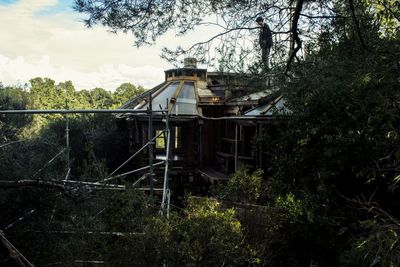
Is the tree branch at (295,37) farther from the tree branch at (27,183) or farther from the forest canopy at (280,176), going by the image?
the tree branch at (27,183)

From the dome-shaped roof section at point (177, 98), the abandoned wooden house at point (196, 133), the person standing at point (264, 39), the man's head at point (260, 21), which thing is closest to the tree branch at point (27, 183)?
the person standing at point (264, 39)

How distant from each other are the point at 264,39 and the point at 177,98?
8.27 m

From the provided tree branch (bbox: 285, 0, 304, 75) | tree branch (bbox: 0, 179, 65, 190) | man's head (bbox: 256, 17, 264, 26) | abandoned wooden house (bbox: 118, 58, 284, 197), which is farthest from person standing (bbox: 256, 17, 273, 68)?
abandoned wooden house (bbox: 118, 58, 284, 197)

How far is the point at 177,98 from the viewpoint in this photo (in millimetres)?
14250

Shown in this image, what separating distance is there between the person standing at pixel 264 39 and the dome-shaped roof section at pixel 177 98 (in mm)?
6982

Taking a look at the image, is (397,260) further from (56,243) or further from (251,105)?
(251,105)

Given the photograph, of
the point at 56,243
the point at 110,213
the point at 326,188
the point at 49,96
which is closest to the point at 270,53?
the point at 326,188

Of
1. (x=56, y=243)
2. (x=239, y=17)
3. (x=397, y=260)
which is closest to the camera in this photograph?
(x=397, y=260)

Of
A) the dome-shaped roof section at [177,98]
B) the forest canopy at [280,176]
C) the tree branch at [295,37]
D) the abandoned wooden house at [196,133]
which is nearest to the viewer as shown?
the forest canopy at [280,176]

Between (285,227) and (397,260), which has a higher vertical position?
(397,260)

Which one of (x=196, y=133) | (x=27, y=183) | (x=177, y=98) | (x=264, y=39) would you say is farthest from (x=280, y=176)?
(x=177, y=98)

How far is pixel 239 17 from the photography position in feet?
20.4

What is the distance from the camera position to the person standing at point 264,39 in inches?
240

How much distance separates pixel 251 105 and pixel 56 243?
8722 mm
